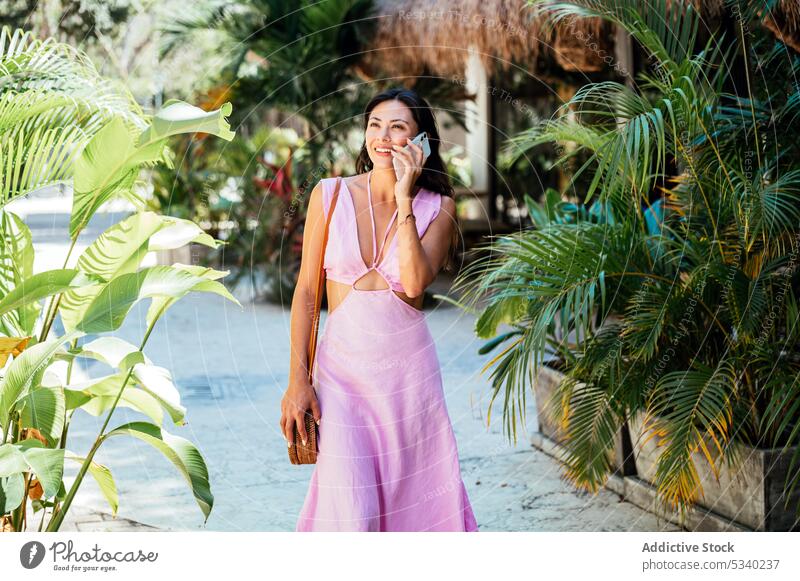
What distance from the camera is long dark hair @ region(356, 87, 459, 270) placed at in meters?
2.04

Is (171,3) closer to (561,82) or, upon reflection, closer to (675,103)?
(561,82)

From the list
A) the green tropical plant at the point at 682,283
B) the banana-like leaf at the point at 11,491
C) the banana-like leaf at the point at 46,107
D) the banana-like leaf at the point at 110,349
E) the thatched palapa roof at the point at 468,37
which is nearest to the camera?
the banana-like leaf at the point at 11,491

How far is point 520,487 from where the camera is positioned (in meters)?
3.53

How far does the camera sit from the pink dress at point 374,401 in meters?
2.00

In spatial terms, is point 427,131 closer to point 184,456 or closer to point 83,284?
point 83,284

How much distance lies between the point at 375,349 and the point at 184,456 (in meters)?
0.61

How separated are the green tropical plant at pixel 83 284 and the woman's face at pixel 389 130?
0.98 feet

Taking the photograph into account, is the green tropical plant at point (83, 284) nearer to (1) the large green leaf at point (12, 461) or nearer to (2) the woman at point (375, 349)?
(1) the large green leaf at point (12, 461)

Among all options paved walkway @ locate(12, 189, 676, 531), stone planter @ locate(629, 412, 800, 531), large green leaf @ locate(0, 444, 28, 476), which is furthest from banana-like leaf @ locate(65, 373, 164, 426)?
stone planter @ locate(629, 412, 800, 531)

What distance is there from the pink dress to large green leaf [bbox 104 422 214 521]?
280 mm

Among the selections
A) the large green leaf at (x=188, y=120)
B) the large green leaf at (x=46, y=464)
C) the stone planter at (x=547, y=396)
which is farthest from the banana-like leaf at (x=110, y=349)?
the stone planter at (x=547, y=396)

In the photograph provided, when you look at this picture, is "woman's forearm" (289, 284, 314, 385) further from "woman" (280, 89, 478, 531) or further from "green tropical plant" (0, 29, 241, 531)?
"green tropical plant" (0, 29, 241, 531)

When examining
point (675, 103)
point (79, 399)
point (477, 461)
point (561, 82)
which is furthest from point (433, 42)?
point (79, 399)
